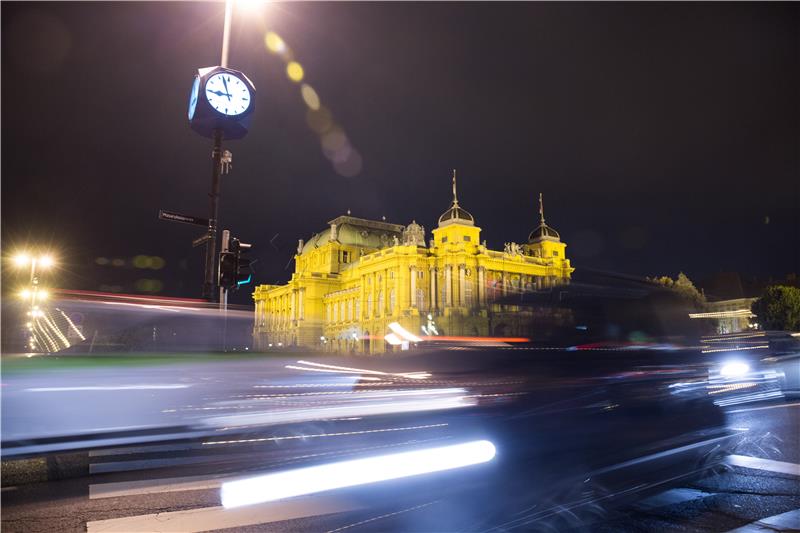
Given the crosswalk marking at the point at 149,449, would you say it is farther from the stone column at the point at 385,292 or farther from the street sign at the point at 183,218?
the stone column at the point at 385,292

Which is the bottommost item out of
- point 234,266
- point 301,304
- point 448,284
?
point 234,266

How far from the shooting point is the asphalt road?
4.77 m

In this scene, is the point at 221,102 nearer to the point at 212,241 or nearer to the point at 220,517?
the point at 212,241

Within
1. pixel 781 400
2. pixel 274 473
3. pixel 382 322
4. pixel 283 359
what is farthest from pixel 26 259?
pixel 382 322

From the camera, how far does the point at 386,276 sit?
7269 centimetres

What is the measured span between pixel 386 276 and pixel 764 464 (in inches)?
2600

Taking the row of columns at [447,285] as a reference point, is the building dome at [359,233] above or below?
above

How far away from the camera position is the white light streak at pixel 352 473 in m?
5.86

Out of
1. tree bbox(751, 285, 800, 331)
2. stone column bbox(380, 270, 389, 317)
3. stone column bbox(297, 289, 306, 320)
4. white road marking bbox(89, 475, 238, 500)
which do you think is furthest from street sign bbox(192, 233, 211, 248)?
stone column bbox(297, 289, 306, 320)

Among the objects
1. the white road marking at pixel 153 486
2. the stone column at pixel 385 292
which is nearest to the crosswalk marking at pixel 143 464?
the white road marking at pixel 153 486

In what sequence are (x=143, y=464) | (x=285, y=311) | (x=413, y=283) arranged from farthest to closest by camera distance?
(x=285, y=311) → (x=413, y=283) → (x=143, y=464)

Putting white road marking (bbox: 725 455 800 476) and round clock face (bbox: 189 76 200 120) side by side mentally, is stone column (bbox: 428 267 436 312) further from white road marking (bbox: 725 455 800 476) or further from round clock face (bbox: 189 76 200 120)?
white road marking (bbox: 725 455 800 476)

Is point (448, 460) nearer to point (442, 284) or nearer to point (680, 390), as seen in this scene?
point (680, 390)

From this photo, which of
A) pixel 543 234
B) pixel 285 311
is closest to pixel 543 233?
pixel 543 234
